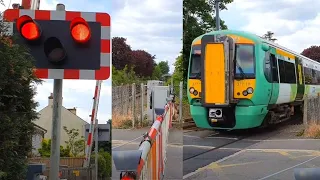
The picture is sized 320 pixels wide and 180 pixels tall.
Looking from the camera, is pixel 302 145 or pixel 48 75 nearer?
pixel 48 75

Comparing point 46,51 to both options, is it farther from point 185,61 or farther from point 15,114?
point 185,61

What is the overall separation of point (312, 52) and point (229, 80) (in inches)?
17.2

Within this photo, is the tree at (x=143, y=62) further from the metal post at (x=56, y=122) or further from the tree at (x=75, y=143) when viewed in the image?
the tree at (x=75, y=143)

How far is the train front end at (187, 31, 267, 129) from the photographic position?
181 centimetres

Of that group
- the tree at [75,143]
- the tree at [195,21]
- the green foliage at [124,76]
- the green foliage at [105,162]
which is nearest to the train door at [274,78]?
the tree at [195,21]

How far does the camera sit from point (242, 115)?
198 cm

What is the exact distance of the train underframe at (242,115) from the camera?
1901 mm

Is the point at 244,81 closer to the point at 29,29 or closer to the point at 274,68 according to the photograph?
the point at 274,68

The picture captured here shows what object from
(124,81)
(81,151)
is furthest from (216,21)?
(81,151)

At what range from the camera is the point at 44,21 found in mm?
1050

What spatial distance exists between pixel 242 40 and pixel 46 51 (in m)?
1.10


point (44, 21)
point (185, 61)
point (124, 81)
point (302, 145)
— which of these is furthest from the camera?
point (302, 145)

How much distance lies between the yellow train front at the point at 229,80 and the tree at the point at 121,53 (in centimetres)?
28

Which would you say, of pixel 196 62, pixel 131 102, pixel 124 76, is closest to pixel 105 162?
pixel 131 102
